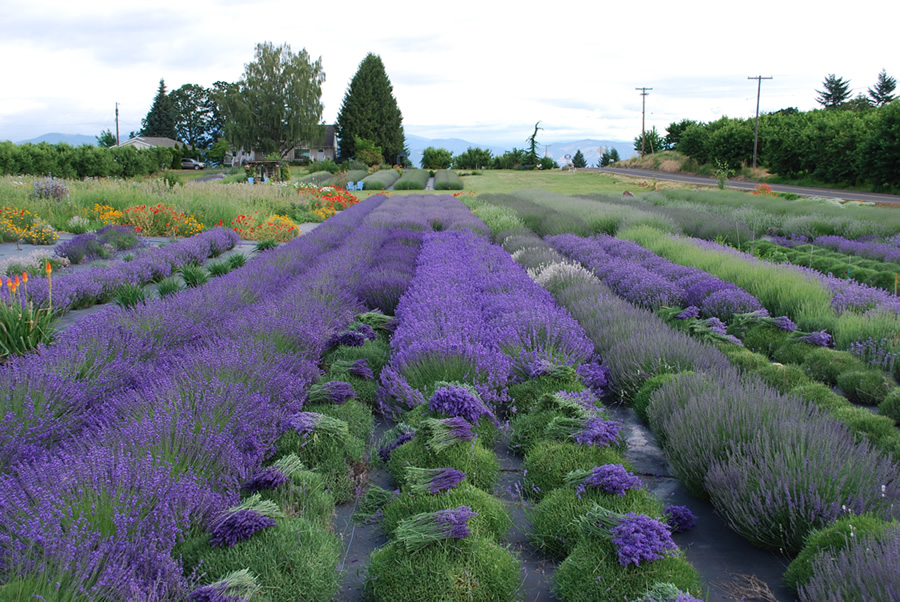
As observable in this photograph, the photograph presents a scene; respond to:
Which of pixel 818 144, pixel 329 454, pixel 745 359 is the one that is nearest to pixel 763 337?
pixel 745 359

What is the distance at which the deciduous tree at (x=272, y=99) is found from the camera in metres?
48.1

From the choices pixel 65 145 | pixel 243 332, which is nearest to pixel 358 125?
pixel 65 145

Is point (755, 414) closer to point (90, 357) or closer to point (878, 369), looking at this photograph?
point (878, 369)

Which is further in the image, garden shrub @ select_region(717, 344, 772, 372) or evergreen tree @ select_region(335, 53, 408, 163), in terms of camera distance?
evergreen tree @ select_region(335, 53, 408, 163)

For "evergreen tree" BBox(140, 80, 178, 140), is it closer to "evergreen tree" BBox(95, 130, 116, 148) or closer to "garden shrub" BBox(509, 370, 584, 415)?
"evergreen tree" BBox(95, 130, 116, 148)

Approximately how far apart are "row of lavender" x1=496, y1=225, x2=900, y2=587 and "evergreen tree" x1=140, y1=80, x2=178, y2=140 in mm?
84082

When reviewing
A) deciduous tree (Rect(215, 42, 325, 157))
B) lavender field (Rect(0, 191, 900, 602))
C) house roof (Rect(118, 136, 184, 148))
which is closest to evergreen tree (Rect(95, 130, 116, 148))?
house roof (Rect(118, 136, 184, 148))

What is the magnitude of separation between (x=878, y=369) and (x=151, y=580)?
14.8 feet

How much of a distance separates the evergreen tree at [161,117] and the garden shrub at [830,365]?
84.0 m

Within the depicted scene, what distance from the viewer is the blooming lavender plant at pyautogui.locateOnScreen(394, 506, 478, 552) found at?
197cm

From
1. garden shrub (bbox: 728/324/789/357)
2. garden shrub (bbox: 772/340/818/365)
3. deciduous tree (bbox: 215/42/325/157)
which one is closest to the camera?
garden shrub (bbox: 772/340/818/365)

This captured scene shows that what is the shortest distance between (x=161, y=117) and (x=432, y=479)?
8544 cm

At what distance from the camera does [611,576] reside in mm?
1863

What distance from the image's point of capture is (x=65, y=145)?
1287 inches
